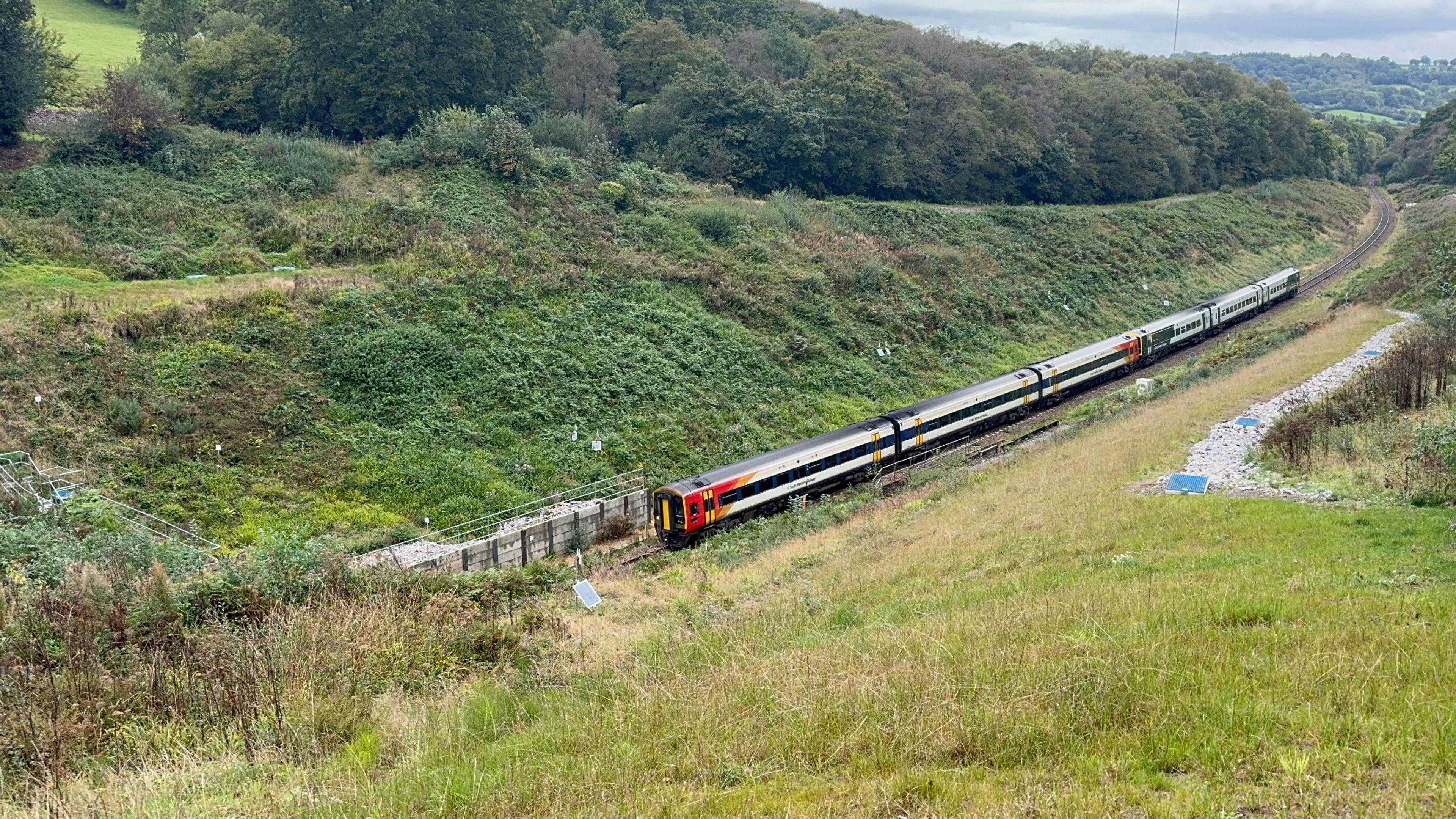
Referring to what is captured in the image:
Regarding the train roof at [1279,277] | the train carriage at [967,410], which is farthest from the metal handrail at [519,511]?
the train roof at [1279,277]

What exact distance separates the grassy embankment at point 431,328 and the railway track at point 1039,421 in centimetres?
439

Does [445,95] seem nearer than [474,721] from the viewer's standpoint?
No

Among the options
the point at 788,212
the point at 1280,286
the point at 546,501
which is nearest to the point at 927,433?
the point at 546,501

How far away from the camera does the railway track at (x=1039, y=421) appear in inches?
1182

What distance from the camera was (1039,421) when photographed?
35.2 m

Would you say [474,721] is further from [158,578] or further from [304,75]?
[304,75]

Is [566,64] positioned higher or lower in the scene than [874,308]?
higher

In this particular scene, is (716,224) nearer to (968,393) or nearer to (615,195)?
(615,195)

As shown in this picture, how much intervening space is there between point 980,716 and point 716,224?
125ft

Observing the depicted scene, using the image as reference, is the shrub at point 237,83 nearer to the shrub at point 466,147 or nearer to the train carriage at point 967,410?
the shrub at point 466,147

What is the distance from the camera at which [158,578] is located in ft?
38.8

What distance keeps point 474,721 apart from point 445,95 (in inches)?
1713

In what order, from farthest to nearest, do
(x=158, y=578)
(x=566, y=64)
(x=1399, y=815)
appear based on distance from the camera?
(x=566, y=64)
(x=158, y=578)
(x=1399, y=815)

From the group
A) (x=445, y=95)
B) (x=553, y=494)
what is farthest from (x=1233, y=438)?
(x=445, y=95)
